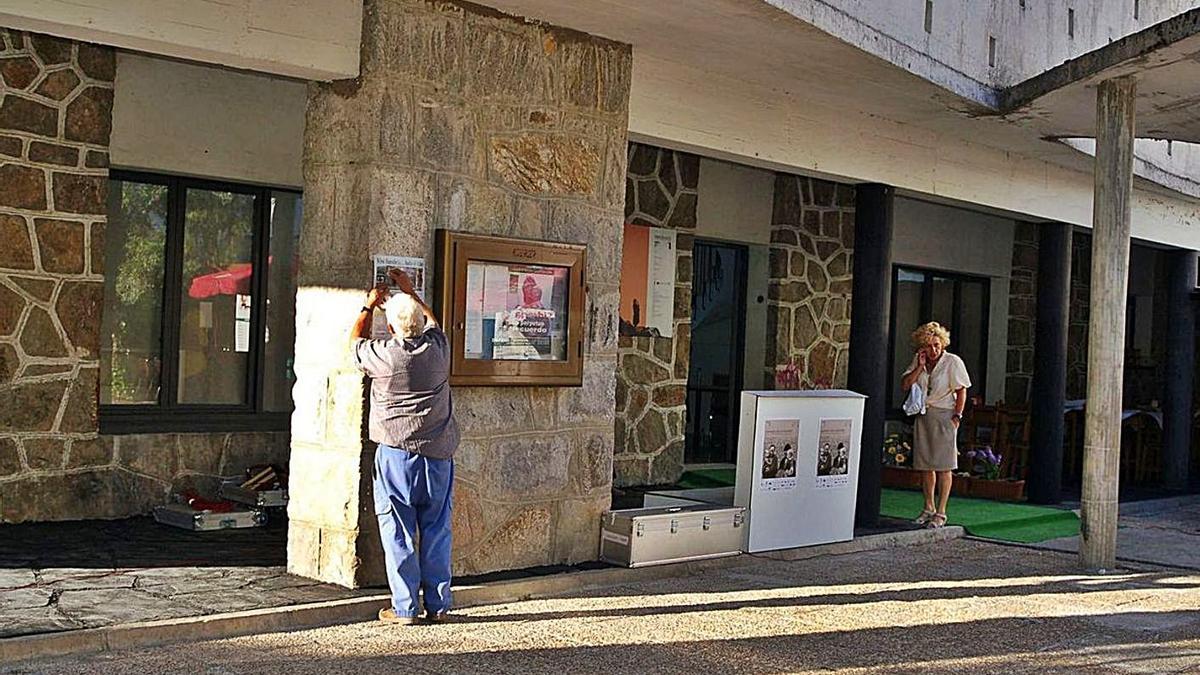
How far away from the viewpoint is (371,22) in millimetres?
8016

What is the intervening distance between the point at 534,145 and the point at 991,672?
4.14 metres

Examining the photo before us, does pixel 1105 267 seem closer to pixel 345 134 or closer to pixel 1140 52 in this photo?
pixel 1140 52

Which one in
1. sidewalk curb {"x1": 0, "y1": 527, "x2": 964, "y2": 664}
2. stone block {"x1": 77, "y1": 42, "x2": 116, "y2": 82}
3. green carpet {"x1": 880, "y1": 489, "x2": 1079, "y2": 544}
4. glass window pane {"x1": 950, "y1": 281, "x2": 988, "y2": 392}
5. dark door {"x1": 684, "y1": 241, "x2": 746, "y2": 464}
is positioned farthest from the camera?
glass window pane {"x1": 950, "y1": 281, "x2": 988, "y2": 392}

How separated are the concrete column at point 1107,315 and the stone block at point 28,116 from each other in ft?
24.1

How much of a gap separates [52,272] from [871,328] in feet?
21.4

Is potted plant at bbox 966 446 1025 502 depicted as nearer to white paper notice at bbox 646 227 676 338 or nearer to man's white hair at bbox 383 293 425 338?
white paper notice at bbox 646 227 676 338

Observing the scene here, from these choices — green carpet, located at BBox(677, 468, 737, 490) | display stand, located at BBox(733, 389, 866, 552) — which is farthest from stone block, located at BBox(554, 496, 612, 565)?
green carpet, located at BBox(677, 468, 737, 490)

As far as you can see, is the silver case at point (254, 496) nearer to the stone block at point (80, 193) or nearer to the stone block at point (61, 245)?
the stone block at point (61, 245)

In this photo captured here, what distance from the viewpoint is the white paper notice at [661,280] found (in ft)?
44.5

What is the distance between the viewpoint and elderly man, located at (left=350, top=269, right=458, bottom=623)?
7.38 meters

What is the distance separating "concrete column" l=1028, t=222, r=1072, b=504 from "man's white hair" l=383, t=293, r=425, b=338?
879 centimetres

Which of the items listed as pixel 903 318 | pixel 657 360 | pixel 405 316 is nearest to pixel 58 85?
pixel 405 316

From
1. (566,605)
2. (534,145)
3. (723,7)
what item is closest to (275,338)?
(534,145)

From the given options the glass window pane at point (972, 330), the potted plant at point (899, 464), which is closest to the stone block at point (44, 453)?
the potted plant at point (899, 464)
